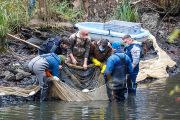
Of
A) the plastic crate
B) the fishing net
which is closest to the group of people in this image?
the fishing net

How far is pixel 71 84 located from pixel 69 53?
0.81 m

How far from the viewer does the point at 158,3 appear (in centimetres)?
2452

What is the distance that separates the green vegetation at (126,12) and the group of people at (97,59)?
8.06 m

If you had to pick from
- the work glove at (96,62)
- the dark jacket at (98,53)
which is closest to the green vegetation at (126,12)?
the dark jacket at (98,53)

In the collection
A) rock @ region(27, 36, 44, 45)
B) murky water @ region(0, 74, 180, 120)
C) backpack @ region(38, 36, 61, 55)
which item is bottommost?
murky water @ region(0, 74, 180, 120)

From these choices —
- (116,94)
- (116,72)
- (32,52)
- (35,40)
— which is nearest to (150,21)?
(32,52)

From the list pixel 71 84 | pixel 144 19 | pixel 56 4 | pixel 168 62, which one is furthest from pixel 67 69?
pixel 144 19

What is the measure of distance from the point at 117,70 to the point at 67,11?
379 inches

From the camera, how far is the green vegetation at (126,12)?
72.0 feet

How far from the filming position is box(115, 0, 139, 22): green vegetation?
22.0 meters

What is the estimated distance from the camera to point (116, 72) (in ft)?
40.3

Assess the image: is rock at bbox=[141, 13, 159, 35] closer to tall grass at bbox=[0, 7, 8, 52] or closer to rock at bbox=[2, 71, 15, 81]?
tall grass at bbox=[0, 7, 8, 52]

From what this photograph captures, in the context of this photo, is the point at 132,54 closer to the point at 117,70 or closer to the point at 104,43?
the point at 104,43

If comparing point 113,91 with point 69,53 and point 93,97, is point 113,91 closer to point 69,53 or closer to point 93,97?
point 93,97
